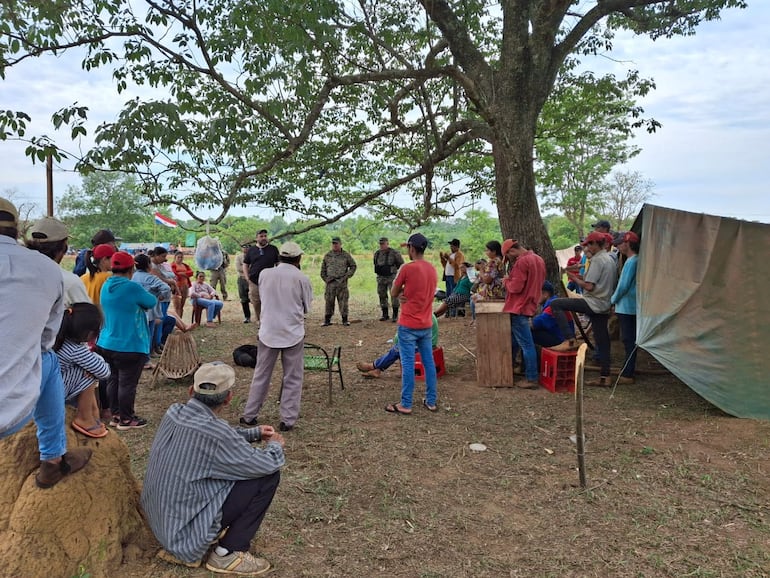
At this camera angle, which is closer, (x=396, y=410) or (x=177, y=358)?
(x=396, y=410)

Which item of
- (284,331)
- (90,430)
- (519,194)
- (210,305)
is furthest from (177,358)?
(519,194)

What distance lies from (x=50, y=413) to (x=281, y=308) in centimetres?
260

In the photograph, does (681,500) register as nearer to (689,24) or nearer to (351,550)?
(351,550)

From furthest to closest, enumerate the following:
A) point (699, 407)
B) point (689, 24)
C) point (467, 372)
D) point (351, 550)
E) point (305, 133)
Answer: point (689, 24), point (467, 372), point (305, 133), point (699, 407), point (351, 550)

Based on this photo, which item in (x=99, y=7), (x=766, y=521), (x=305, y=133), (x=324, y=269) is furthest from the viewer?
(x=324, y=269)

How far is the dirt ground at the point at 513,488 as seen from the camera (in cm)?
298

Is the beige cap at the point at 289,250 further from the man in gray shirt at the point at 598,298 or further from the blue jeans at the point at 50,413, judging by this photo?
the man in gray shirt at the point at 598,298

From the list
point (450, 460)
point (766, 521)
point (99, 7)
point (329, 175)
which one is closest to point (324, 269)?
point (329, 175)

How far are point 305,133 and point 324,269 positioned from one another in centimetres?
498

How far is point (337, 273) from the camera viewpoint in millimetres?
11281

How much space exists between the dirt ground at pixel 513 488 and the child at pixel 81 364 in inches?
35.9

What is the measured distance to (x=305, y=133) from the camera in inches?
267

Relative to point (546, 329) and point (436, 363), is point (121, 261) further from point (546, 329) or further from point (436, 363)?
point (546, 329)

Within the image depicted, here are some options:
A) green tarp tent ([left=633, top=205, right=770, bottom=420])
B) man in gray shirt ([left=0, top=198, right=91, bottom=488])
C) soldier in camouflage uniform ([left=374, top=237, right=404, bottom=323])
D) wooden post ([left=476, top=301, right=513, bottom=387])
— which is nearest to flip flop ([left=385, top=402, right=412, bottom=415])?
wooden post ([left=476, top=301, right=513, bottom=387])
